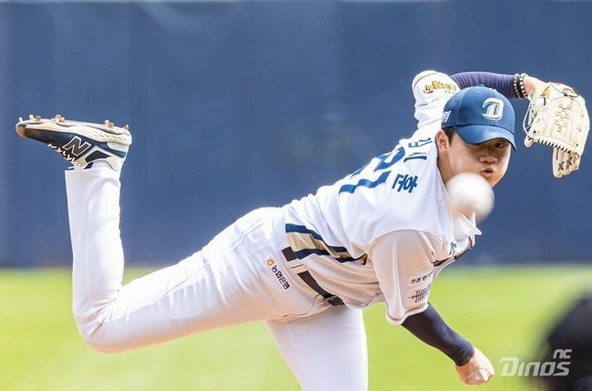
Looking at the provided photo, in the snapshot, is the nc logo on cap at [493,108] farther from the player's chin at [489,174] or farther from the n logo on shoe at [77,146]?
the n logo on shoe at [77,146]

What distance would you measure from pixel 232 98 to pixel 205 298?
6418mm

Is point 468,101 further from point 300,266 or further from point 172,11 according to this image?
point 172,11

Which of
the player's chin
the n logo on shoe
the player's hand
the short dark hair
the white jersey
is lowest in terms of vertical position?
the player's hand

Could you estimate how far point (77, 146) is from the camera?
4.03 m

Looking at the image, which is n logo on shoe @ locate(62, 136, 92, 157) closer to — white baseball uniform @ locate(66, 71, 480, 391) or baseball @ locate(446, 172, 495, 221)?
white baseball uniform @ locate(66, 71, 480, 391)

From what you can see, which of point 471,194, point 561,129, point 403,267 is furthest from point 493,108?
point 403,267

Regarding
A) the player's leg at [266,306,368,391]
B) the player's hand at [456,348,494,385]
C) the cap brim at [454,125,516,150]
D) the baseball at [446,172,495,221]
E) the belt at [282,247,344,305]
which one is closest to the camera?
the baseball at [446,172,495,221]

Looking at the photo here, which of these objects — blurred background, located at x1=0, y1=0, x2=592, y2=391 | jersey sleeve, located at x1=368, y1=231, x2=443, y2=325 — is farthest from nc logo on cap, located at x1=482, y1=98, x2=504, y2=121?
Result: blurred background, located at x1=0, y1=0, x2=592, y2=391

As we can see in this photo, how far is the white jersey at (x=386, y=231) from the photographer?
3549 mm

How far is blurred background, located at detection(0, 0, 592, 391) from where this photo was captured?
10180 millimetres

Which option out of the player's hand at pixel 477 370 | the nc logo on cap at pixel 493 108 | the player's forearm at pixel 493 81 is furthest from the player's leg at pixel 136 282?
the player's forearm at pixel 493 81

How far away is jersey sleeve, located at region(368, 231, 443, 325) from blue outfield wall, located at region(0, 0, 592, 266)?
644 centimetres

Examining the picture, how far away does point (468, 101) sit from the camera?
3.60 m

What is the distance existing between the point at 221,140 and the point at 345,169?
1.16 m
